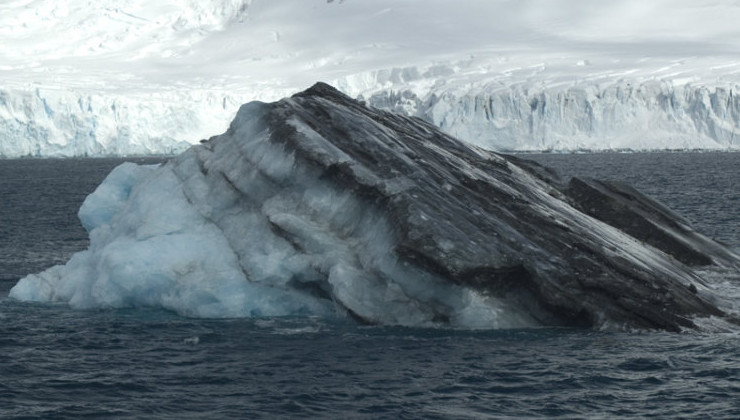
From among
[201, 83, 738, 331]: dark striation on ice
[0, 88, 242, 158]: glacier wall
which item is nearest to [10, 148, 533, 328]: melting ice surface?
[201, 83, 738, 331]: dark striation on ice

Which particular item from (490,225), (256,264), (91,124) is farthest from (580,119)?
(256,264)

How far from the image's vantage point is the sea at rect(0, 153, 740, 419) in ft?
72.6

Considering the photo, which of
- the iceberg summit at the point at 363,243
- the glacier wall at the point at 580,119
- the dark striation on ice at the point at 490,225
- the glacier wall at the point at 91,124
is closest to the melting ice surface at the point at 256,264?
the iceberg summit at the point at 363,243

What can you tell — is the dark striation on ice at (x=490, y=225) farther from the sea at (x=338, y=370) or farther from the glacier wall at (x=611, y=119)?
the glacier wall at (x=611, y=119)

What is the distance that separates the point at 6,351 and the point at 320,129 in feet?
46.5

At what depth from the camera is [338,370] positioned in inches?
998

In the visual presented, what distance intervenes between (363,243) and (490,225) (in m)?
4.45

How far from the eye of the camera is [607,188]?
147 feet

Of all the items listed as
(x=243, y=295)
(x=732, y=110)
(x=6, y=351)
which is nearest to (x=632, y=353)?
(x=243, y=295)

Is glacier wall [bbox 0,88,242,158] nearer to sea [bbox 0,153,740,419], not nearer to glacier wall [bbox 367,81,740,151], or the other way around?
glacier wall [bbox 367,81,740,151]

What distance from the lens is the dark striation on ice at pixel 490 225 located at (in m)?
30.1

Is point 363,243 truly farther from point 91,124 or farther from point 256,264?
point 91,124

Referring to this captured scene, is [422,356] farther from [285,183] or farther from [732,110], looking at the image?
[732,110]

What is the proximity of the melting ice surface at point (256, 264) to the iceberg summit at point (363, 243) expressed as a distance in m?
0.05
